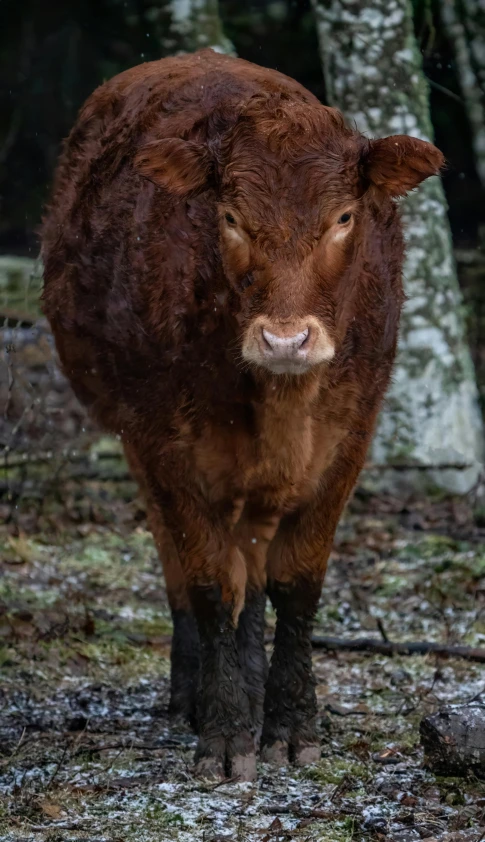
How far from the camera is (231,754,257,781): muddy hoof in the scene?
4570 millimetres

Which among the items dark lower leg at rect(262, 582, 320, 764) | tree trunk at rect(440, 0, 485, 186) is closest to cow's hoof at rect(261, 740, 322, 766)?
dark lower leg at rect(262, 582, 320, 764)

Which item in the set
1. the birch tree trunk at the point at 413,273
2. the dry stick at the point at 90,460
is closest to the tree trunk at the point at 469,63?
the birch tree trunk at the point at 413,273

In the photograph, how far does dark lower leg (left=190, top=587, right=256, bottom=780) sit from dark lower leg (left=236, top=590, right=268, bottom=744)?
0.32 metres

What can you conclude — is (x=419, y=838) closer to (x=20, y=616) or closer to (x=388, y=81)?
(x=20, y=616)

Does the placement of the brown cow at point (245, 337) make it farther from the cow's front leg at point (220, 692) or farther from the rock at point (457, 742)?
the rock at point (457, 742)

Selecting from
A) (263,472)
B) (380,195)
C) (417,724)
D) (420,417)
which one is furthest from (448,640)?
(420,417)

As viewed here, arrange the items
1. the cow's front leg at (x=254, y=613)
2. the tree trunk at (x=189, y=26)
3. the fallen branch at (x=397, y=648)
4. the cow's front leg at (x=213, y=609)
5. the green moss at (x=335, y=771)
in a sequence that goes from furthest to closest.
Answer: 1. the tree trunk at (x=189, y=26)
2. the fallen branch at (x=397, y=648)
3. the cow's front leg at (x=254, y=613)
4. the cow's front leg at (x=213, y=609)
5. the green moss at (x=335, y=771)

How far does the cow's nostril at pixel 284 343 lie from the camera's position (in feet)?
13.0

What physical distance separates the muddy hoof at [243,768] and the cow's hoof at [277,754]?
172mm

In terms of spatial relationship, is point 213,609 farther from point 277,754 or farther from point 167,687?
point 167,687

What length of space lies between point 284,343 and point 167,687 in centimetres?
238

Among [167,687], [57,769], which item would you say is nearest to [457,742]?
[57,769]

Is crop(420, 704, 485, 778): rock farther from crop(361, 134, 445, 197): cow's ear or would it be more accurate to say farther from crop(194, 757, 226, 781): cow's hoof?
crop(361, 134, 445, 197): cow's ear

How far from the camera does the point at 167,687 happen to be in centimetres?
578
